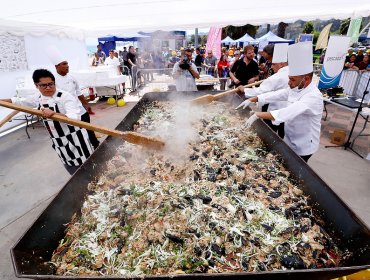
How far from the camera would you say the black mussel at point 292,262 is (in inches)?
70.6

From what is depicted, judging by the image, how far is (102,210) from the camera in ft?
8.01

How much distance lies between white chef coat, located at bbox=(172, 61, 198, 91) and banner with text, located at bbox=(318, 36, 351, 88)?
516 cm

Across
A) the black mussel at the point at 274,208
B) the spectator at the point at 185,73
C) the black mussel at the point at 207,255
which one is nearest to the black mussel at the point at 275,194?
the black mussel at the point at 274,208

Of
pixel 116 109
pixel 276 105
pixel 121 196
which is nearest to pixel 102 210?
pixel 121 196

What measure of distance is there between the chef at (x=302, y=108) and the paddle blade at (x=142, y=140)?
1.66m

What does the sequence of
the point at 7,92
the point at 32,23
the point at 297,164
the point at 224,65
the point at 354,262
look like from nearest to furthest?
the point at 354,262 < the point at 297,164 < the point at 32,23 < the point at 7,92 < the point at 224,65

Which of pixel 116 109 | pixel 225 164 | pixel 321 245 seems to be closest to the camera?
pixel 321 245

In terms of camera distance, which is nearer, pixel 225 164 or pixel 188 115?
pixel 225 164

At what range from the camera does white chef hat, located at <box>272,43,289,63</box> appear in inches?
208

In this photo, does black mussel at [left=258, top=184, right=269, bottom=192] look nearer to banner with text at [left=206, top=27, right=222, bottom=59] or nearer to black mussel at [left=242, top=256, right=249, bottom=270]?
black mussel at [left=242, top=256, right=249, bottom=270]

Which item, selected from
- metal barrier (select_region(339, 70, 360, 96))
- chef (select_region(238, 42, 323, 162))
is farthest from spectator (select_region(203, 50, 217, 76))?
chef (select_region(238, 42, 323, 162))

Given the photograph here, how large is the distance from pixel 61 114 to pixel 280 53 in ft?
15.8

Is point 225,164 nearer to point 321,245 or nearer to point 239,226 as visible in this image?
point 239,226

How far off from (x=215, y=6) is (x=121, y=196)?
5536 millimetres
